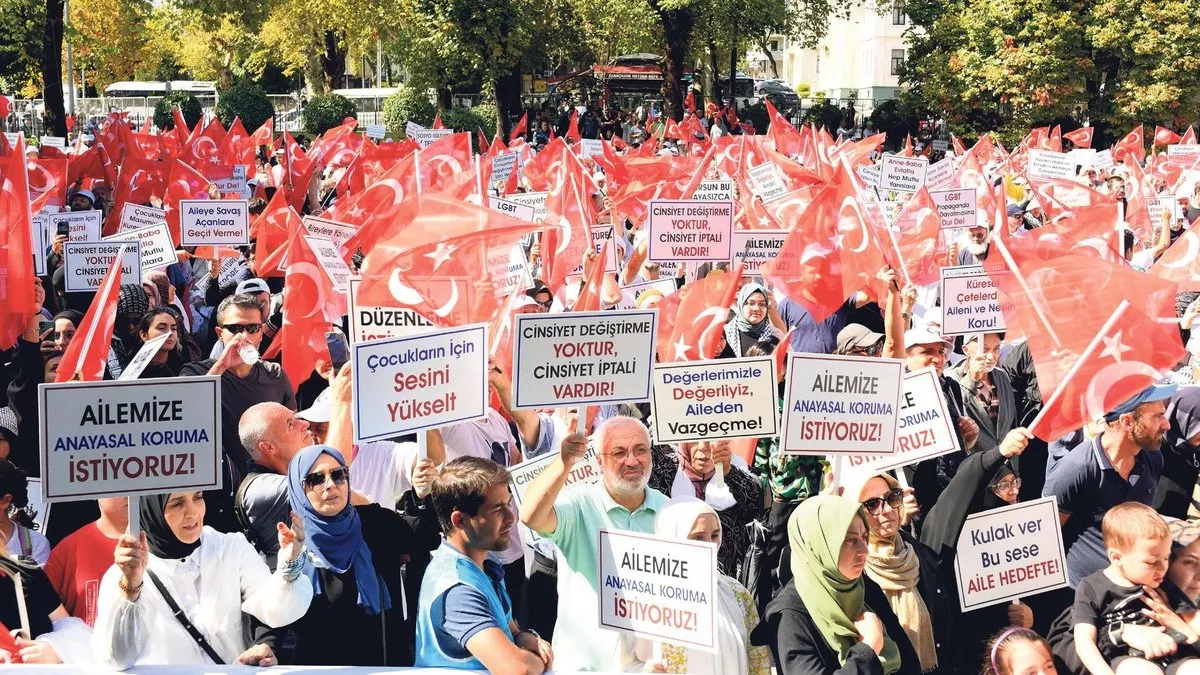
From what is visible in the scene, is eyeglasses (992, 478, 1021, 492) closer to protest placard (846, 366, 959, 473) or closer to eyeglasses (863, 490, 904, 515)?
protest placard (846, 366, 959, 473)

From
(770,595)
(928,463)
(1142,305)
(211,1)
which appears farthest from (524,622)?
(211,1)

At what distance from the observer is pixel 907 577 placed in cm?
Result: 451

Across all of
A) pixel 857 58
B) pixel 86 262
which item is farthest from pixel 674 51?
pixel 857 58

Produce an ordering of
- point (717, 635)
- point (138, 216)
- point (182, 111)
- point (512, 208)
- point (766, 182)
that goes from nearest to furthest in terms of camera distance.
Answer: point (717, 635) → point (138, 216) → point (512, 208) → point (766, 182) → point (182, 111)

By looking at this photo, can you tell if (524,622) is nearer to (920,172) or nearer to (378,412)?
(378,412)

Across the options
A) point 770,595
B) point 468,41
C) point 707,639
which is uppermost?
point 468,41

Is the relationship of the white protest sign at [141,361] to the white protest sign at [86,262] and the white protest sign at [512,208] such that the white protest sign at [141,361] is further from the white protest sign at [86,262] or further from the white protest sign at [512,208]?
the white protest sign at [512,208]

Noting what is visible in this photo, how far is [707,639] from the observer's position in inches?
154

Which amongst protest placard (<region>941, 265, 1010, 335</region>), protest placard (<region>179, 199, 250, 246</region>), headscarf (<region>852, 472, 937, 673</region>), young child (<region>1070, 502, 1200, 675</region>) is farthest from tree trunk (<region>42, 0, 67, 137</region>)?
young child (<region>1070, 502, 1200, 675</region>)

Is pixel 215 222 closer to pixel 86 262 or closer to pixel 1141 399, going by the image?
pixel 86 262

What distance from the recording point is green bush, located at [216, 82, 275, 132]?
117ft

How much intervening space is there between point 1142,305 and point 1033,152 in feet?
36.3

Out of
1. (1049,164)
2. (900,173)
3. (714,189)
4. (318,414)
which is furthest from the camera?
(1049,164)

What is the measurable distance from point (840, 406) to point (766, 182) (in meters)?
7.65
